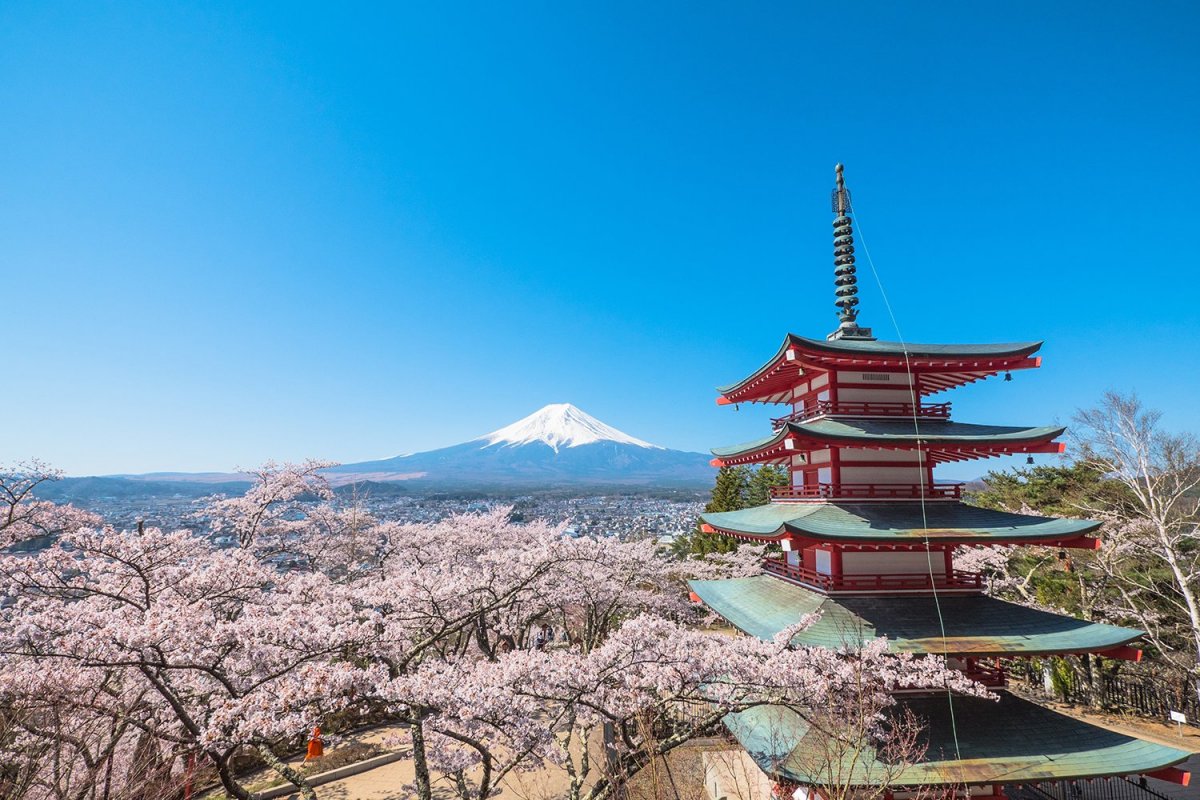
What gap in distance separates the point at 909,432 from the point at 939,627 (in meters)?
3.16

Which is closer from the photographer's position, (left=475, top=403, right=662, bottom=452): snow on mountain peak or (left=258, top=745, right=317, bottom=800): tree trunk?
(left=258, top=745, right=317, bottom=800): tree trunk

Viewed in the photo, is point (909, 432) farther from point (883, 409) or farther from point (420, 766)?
point (420, 766)

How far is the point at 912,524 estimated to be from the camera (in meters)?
8.72

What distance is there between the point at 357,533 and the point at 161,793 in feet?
35.6

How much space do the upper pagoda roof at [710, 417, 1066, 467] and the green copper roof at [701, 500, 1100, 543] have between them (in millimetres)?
1113

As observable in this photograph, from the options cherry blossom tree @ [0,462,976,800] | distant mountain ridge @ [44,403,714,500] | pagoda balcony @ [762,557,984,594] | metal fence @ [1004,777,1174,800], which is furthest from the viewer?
distant mountain ridge @ [44,403,714,500]

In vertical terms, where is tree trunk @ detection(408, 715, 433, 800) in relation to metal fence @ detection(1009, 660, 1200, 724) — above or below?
above

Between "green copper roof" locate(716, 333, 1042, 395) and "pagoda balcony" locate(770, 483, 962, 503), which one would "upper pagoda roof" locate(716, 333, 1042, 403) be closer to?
"green copper roof" locate(716, 333, 1042, 395)

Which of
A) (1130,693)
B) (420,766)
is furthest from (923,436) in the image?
(1130,693)

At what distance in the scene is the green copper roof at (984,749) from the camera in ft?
22.7

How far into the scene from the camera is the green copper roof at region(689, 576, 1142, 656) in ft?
25.5

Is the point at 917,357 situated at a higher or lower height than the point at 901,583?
higher

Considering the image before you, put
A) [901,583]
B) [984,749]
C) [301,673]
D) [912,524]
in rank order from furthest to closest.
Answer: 1. [901,583]
2. [912,524]
3. [984,749]
4. [301,673]

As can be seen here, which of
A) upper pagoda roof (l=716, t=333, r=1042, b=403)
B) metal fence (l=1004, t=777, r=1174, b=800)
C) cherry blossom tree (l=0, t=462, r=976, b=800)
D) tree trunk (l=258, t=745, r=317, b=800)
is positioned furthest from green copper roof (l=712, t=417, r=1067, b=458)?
tree trunk (l=258, t=745, r=317, b=800)
